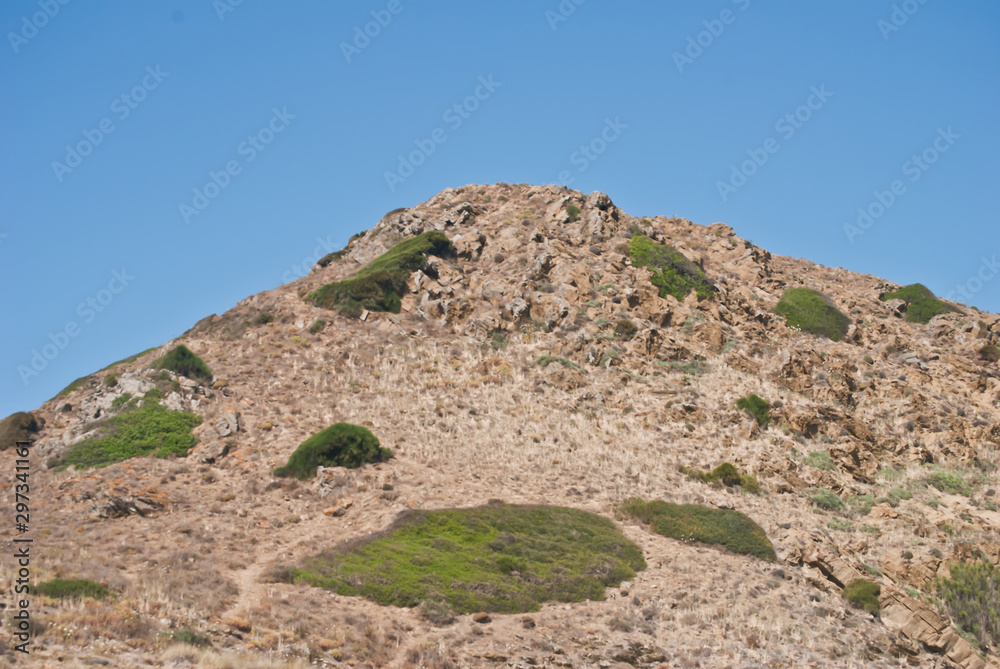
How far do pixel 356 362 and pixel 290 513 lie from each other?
14.3m

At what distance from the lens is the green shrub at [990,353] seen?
44.6 meters

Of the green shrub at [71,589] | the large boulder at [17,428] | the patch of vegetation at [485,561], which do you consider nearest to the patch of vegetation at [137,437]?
the large boulder at [17,428]

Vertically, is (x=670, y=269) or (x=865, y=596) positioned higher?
(x=670, y=269)

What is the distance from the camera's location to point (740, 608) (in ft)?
63.7

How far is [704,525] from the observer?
25.4 m

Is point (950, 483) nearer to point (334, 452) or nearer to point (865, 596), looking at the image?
point (865, 596)

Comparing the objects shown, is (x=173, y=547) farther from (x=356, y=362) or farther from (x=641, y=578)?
(x=356, y=362)

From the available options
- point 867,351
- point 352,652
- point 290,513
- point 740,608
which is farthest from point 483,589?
point 867,351

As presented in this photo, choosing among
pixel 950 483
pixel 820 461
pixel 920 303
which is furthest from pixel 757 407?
pixel 920 303

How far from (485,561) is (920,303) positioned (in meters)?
48.6

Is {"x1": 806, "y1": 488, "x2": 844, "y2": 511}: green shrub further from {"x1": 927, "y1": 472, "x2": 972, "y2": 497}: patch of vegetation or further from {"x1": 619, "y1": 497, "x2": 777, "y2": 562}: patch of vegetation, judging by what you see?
{"x1": 927, "y1": 472, "x2": 972, "y2": 497}: patch of vegetation

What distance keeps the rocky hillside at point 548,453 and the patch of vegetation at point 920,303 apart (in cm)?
42

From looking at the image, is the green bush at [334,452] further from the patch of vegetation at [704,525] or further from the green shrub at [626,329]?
the green shrub at [626,329]

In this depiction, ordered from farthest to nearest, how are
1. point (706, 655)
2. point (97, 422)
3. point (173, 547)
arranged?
point (97, 422)
point (173, 547)
point (706, 655)
